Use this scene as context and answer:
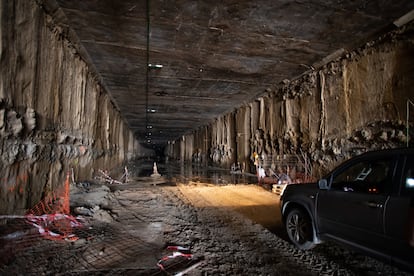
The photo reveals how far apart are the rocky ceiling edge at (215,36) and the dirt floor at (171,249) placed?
5.95 m

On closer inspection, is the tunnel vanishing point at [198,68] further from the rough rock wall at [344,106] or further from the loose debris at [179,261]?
the loose debris at [179,261]

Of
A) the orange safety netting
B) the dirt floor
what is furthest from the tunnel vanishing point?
the dirt floor

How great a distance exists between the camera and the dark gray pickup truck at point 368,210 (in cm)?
297

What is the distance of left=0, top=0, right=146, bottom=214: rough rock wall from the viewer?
15.9ft

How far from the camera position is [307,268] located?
3.70 metres

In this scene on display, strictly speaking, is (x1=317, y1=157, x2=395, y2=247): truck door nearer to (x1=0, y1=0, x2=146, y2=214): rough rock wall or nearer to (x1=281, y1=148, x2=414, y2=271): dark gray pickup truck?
(x1=281, y1=148, x2=414, y2=271): dark gray pickup truck

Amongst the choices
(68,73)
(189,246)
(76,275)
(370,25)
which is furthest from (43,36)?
(370,25)

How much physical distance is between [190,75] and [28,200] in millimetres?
9346

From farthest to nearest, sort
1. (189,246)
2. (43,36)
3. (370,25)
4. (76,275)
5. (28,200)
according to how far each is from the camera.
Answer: (370,25)
(43,36)
(28,200)
(189,246)
(76,275)

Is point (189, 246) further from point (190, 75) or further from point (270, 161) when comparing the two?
point (270, 161)

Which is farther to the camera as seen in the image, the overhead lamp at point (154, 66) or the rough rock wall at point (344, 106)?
the overhead lamp at point (154, 66)

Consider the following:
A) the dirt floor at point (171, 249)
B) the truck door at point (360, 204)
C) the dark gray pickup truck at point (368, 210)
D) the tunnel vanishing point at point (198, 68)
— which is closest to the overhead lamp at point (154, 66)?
the tunnel vanishing point at point (198, 68)

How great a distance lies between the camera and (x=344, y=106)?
387 inches

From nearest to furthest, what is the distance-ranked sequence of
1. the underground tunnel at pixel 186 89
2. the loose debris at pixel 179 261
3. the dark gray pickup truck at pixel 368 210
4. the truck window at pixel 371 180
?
the dark gray pickup truck at pixel 368 210 < the truck window at pixel 371 180 < the loose debris at pixel 179 261 < the underground tunnel at pixel 186 89
